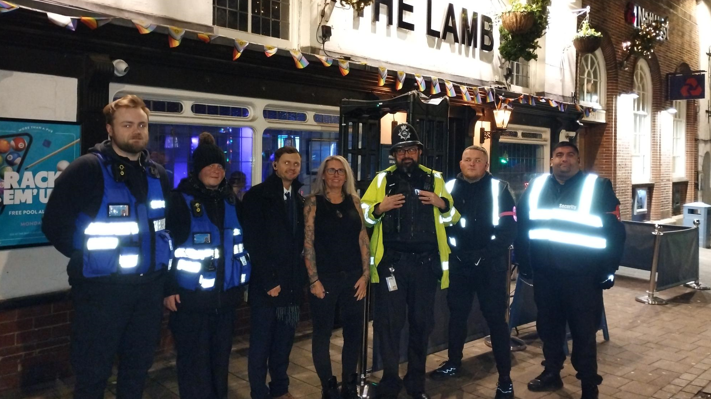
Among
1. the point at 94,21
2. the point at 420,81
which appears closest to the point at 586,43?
the point at 420,81

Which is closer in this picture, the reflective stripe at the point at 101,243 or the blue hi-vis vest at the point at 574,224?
the reflective stripe at the point at 101,243

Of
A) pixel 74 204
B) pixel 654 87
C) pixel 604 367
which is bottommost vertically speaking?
pixel 604 367

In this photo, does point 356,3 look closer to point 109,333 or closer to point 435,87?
point 435,87

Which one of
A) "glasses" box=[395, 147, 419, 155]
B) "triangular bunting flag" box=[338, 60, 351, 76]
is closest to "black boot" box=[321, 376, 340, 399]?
"glasses" box=[395, 147, 419, 155]

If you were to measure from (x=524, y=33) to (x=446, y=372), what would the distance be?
6632mm

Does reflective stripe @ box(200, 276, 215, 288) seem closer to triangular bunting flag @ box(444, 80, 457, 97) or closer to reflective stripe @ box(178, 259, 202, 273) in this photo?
reflective stripe @ box(178, 259, 202, 273)

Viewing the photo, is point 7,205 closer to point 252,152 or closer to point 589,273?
point 252,152

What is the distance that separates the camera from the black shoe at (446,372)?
5319 millimetres

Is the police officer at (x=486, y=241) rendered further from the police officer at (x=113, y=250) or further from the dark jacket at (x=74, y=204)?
the dark jacket at (x=74, y=204)

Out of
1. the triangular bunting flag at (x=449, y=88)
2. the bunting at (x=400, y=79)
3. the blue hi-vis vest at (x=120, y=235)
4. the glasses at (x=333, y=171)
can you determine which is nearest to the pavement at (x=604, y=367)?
the blue hi-vis vest at (x=120, y=235)

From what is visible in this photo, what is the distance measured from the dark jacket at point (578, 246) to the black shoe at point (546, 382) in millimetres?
954

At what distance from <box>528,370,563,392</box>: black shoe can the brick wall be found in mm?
9767

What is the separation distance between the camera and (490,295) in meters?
4.91

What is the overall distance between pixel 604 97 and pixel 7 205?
12930mm
